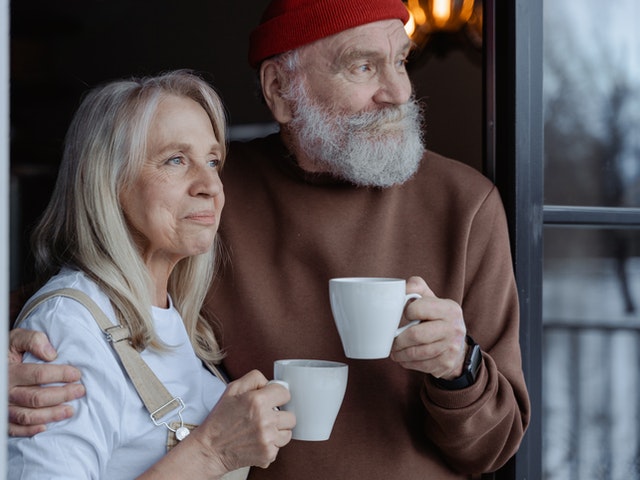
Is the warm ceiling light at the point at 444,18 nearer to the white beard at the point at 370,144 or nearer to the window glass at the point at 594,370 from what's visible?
the white beard at the point at 370,144

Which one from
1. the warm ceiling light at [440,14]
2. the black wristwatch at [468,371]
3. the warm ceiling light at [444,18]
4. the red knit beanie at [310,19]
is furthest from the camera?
the warm ceiling light at [440,14]

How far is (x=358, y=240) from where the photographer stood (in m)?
1.82

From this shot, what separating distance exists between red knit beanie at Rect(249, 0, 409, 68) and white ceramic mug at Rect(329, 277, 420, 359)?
0.75 metres

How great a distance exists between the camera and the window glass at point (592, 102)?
2.02 meters

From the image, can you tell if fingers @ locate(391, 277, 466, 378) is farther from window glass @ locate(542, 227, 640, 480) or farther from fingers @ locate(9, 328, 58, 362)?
window glass @ locate(542, 227, 640, 480)

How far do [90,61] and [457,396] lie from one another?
164 inches

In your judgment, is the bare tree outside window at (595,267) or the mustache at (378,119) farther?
the bare tree outside window at (595,267)

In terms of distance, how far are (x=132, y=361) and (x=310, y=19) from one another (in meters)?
0.95

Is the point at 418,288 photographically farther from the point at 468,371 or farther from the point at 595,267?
the point at 595,267

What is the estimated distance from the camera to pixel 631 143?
6.84 feet

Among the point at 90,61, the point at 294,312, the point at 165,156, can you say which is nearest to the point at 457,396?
the point at 294,312

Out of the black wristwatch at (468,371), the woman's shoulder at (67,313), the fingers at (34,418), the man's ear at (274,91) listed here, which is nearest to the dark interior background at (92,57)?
the man's ear at (274,91)

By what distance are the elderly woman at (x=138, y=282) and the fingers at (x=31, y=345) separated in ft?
0.05

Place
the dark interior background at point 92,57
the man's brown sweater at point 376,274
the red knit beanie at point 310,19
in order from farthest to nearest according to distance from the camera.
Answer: the dark interior background at point 92,57, the red knit beanie at point 310,19, the man's brown sweater at point 376,274
